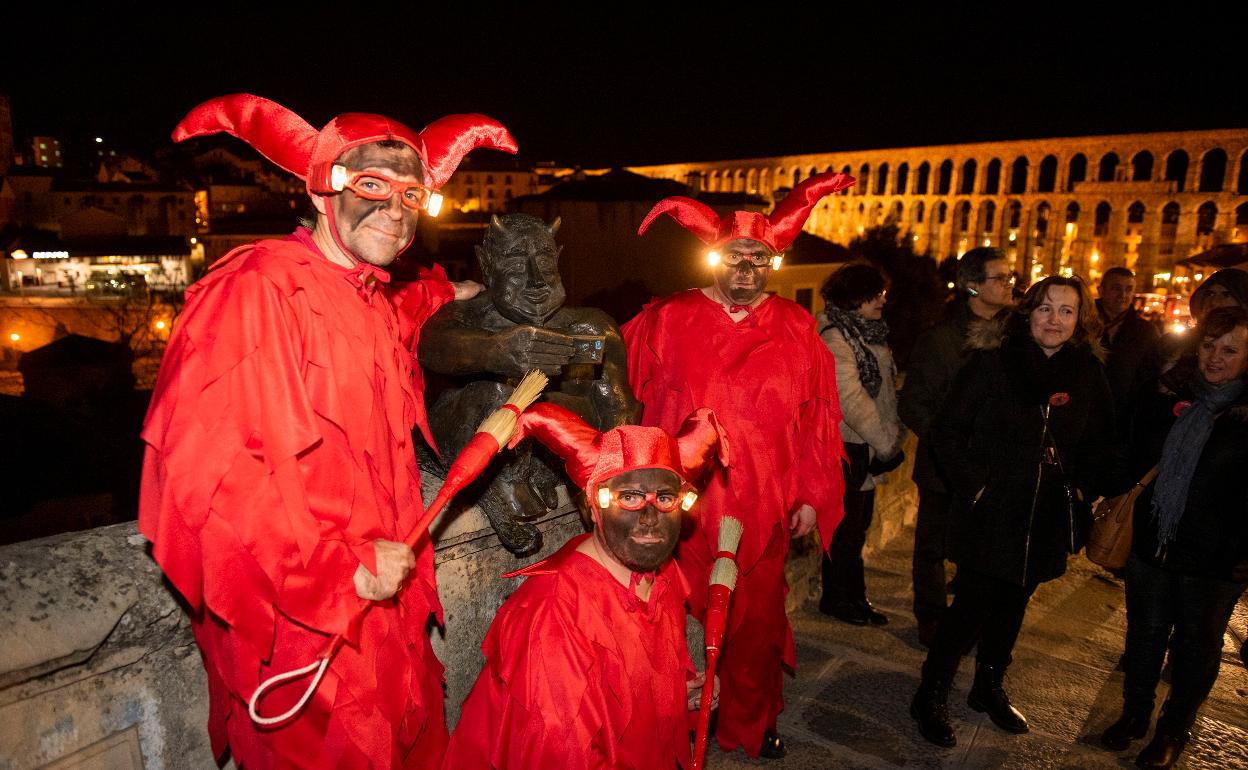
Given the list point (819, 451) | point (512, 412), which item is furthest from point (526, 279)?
point (819, 451)

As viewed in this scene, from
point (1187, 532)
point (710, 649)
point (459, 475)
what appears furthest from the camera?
point (1187, 532)

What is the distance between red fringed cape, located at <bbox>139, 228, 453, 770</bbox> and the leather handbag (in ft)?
10.9

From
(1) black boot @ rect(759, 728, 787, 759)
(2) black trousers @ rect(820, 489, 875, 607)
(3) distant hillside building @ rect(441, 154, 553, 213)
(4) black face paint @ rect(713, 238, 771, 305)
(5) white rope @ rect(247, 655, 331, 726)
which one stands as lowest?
(1) black boot @ rect(759, 728, 787, 759)

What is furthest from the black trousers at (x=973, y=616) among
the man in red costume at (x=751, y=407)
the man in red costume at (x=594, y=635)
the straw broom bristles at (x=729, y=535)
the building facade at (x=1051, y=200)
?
the building facade at (x=1051, y=200)

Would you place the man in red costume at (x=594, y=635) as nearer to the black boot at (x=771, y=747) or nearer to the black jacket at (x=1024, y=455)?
the black boot at (x=771, y=747)

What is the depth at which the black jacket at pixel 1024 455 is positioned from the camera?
11.3ft

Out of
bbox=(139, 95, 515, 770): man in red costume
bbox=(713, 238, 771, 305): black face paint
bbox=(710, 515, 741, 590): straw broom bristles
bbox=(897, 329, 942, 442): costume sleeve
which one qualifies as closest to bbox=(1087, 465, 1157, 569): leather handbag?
bbox=(897, 329, 942, 442): costume sleeve

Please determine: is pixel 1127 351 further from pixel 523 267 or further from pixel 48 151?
pixel 48 151

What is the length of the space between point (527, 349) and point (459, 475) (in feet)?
1.54

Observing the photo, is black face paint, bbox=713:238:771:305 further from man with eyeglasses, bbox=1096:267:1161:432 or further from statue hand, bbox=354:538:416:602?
man with eyeglasses, bbox=1096:267:1161:432

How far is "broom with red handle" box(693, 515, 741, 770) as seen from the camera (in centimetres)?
233

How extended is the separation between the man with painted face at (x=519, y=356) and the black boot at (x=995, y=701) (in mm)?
2430

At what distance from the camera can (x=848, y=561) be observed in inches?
189

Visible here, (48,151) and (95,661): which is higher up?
(48,151)
